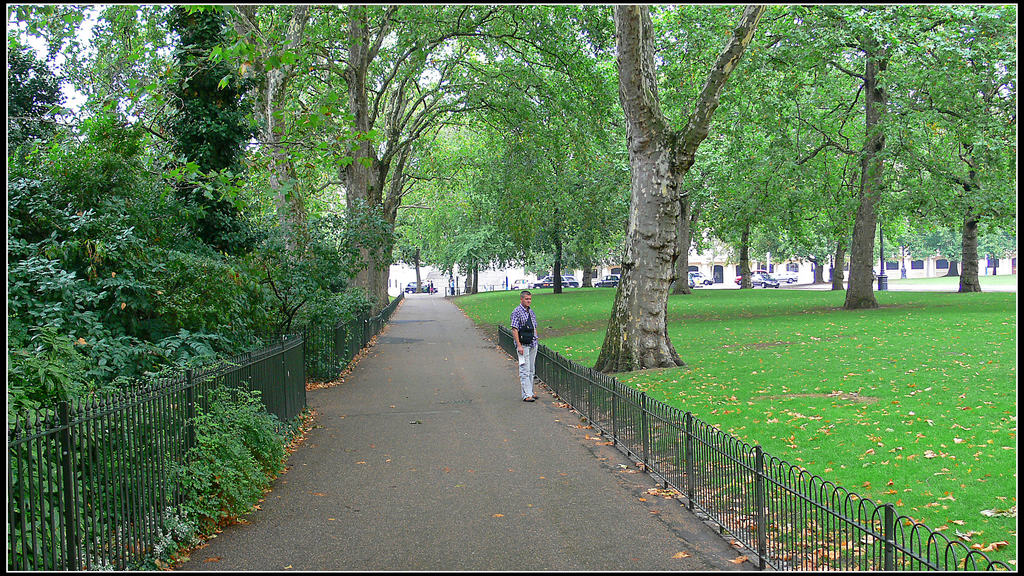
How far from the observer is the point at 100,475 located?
5.34m

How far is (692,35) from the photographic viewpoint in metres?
21.1

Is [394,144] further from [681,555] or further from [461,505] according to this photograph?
[681,555]

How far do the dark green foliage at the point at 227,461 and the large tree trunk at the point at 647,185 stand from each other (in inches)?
354

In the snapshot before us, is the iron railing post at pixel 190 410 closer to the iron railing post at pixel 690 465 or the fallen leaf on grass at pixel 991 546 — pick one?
the iron railing post at pixel 690 465

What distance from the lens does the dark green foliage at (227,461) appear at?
6547 millimetres

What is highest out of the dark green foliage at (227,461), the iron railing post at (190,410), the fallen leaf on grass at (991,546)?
the iron railing post at (190,410)

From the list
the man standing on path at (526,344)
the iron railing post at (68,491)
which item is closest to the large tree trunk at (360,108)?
the man standing on path at (526,344)

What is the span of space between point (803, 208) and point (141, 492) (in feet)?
98.3

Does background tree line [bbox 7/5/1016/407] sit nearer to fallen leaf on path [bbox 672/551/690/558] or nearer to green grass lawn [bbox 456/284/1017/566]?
green grass lawn [bbox 456/284/1017/566]

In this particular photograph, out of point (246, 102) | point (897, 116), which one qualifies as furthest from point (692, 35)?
point (246, 102)

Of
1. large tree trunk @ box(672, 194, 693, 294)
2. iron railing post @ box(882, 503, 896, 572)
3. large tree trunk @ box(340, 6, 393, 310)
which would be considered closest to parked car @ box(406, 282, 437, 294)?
large tree trunk @ box(672, 194, 693, 294)

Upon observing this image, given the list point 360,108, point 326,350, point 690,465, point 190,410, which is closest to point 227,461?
point 190,410

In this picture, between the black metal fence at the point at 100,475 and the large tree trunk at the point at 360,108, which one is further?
the large tree trunk at the point at 360,108

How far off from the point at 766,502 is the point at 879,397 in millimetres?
5872
